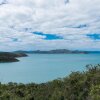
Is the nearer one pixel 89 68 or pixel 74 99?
pixel 74 99

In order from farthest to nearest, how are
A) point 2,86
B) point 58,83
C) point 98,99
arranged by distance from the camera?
point 2,86 → point 58,83 → point 98,99

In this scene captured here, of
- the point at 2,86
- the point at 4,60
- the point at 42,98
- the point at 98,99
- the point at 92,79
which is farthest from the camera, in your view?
the point at 4,60

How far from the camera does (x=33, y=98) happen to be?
2642 centimetres

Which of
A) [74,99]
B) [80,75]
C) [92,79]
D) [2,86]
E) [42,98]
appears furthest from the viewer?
[2,86]

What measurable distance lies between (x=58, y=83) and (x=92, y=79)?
6723mm

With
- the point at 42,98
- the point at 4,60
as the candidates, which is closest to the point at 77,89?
the point at 42,98

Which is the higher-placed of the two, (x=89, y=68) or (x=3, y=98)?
(x=89, y=68)

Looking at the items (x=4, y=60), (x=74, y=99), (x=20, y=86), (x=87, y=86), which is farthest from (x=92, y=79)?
(x=4, y=60)

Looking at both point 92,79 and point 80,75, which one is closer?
point 92,79

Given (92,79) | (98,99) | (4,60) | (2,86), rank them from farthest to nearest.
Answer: (4,60), (2,86), (92,79), (98,99)

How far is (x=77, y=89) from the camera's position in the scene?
2358cm

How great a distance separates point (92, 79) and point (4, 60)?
14324cm

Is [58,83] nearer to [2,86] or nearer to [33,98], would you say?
[33,98]

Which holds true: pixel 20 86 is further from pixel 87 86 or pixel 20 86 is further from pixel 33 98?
pixel 87 86
